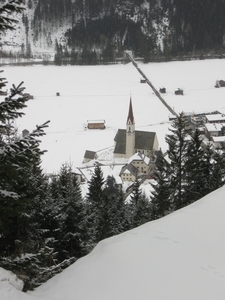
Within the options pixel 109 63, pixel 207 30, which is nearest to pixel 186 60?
pixel 109 63

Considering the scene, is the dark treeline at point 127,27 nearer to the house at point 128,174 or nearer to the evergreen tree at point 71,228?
the house at point 128,174

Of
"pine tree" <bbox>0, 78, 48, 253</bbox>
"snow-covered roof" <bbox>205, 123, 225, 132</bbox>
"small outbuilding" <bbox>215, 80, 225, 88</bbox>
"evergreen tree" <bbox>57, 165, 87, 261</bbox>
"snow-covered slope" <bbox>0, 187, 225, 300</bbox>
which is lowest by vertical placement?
"snow-covered roof" <bbox>205, 123, 225, 132</bbox>

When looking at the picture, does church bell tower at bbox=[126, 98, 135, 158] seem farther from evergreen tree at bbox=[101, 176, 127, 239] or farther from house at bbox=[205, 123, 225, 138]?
evergreen tree at bbox=[101, 176, 127, 239]

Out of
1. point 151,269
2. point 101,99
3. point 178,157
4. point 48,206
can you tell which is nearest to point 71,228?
point 48,206

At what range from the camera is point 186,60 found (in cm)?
8312

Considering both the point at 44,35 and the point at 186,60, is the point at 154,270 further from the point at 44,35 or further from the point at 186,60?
the point at 44,35

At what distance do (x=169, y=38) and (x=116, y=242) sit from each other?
97.7 metres

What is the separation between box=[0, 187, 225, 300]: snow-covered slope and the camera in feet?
13.9

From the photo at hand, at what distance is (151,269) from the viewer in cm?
473

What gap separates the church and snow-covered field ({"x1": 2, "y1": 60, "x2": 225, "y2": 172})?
2634 mm

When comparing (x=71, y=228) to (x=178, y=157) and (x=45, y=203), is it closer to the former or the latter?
(x=45, y=203)

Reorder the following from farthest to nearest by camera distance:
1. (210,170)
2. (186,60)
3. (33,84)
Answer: (186,60), (33,84), (210,170)

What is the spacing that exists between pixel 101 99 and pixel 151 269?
173ft

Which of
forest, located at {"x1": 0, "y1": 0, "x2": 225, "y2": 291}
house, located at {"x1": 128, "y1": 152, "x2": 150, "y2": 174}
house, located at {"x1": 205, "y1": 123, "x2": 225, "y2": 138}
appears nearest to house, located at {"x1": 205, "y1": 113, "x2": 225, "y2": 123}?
A: house, located at {"x1": 205, "y1": 123, "x2": 225, "y2": 138}
